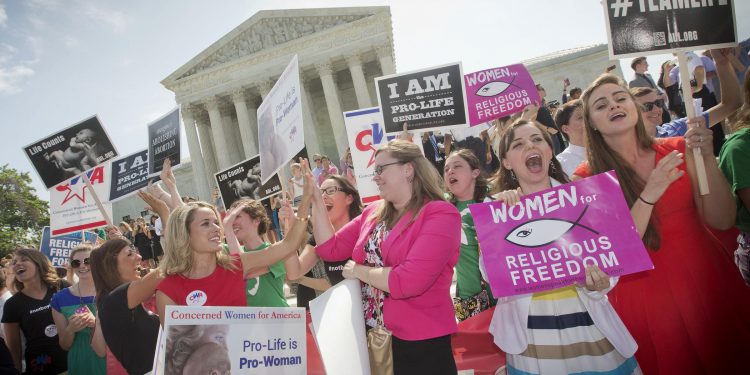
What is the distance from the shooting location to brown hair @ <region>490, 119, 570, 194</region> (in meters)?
2.82

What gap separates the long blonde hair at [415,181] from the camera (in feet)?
8.20

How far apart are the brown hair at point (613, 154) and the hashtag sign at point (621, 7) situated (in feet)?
1.58

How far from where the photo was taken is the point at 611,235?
2.29 metres

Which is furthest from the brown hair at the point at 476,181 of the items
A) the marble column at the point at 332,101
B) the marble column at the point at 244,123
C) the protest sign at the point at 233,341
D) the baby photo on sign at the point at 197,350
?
the marble column at the point at 244,123

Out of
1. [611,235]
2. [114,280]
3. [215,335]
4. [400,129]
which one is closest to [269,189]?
[400,129]

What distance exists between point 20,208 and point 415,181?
185ft

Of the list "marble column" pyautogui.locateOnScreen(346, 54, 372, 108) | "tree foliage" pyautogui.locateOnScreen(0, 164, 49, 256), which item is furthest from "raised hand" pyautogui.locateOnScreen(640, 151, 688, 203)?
"tree foliage" pyautogui.locateOnScreen(0, 164, 49, 256)

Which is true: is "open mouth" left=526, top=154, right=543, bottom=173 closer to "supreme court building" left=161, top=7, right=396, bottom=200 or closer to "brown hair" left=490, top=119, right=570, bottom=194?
"brown hair" left=490, top=119, right=570, bottom=194

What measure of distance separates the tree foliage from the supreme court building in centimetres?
2321

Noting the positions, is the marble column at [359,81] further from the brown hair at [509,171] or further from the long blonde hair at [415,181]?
the long blonde hair at [415,181]

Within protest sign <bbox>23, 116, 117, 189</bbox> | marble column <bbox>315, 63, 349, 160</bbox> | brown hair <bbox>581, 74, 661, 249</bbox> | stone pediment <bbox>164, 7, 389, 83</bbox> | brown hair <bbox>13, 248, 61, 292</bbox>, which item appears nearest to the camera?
brown hair <bbox>581, 74, 661, 249</bbox>

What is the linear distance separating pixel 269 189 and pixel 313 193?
444 cm

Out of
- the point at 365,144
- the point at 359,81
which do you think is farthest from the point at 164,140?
the point at 359,81

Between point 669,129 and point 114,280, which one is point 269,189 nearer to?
point 114,280
